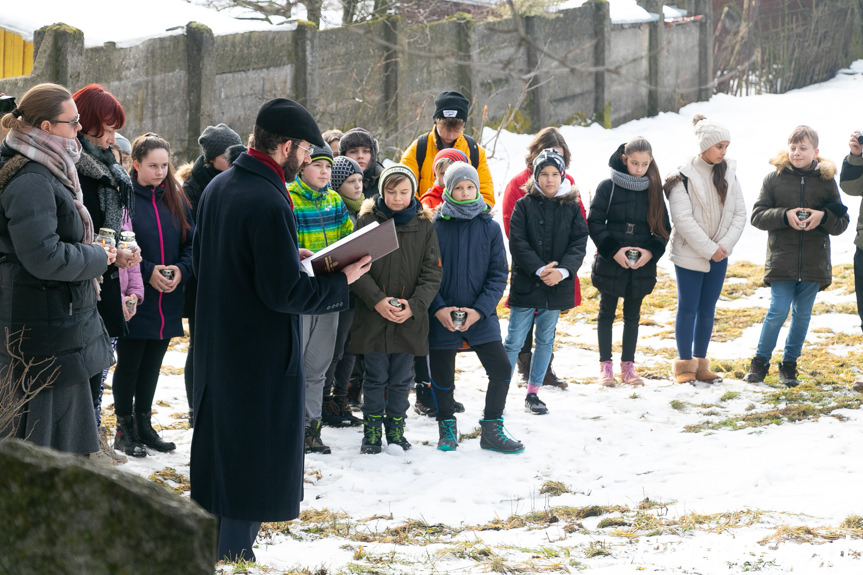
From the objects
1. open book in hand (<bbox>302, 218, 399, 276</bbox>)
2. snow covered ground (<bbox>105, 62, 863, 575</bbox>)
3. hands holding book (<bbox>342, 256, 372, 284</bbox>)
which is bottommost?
snow covered ground (<bbox>105, 62, 863, 575</bbox>)

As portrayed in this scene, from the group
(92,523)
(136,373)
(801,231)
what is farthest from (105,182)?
(801,231)

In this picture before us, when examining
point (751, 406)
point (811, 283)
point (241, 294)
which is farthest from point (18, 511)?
point (811, 283)

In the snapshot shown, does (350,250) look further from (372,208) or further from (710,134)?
(710,134)

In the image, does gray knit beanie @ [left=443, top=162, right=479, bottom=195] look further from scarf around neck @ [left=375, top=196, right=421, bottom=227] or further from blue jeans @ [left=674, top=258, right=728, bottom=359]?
blue jeans @ [left=674, top=258, right=728, bottom=359]

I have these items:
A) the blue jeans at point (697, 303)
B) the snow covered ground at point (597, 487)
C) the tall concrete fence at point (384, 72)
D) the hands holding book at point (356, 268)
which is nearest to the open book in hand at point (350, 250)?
the hands holding book at point (356, 268)

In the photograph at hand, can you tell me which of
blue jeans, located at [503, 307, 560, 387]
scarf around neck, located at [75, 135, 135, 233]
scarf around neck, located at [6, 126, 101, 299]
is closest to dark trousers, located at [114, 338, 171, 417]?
scarf around neck, located at [75, 135, 135, 233]

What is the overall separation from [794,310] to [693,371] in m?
0.85

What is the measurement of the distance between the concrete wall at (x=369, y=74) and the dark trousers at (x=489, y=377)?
182 centimetres

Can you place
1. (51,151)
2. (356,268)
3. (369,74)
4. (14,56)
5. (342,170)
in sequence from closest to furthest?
(356,268)
(51,151)
(342,170)
(14,56)
(369,74)

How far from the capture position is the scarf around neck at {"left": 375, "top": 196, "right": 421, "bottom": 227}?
5723 millimetres

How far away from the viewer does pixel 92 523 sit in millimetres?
1979

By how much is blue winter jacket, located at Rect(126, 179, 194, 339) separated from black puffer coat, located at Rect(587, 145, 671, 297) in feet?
9.83

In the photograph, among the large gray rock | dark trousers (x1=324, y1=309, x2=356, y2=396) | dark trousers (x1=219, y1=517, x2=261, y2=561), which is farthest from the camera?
dark trousers (x1=324, y1=309, x2=356, y2=396)

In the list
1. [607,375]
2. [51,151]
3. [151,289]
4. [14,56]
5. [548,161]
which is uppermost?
[14,56]
